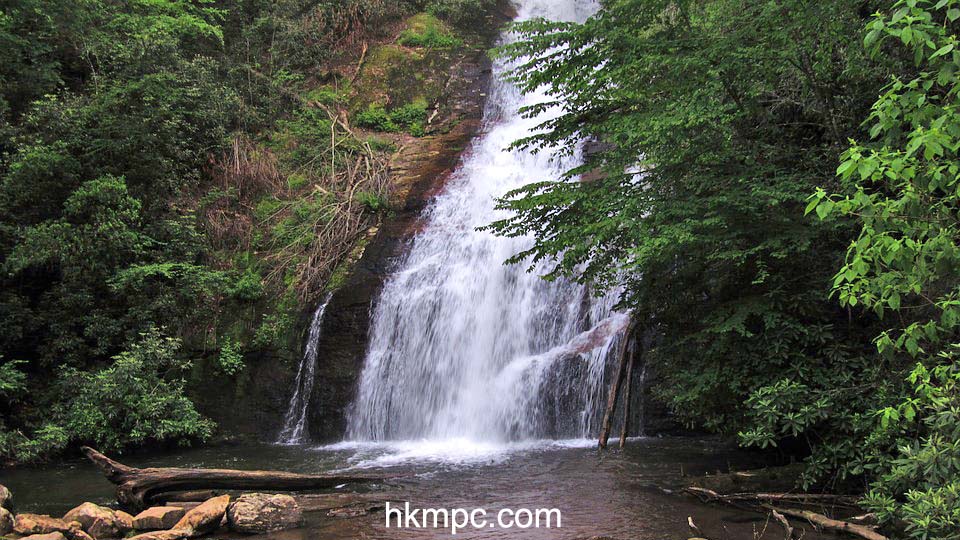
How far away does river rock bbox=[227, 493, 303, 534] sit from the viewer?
6.10 m

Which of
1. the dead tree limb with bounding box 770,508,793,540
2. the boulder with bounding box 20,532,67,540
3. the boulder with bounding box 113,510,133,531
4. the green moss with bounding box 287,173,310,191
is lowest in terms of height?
the boulder with bounding box 20,532,67,540

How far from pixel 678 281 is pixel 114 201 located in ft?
37.5

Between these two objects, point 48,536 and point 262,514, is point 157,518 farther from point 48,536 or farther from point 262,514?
point 262,514

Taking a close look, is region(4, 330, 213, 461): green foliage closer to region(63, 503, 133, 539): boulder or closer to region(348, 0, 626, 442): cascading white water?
region(348, 0, 626, 442): cascading white water

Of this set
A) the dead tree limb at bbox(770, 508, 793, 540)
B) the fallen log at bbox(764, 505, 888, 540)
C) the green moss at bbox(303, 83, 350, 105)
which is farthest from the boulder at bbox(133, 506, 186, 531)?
the green moss at bbox(303, 83, 350, 105)

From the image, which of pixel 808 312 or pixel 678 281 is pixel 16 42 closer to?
pixel 678 281

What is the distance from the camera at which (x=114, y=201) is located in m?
12.7

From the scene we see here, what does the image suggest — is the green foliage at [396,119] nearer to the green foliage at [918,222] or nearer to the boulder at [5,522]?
the boulder at [5,522]

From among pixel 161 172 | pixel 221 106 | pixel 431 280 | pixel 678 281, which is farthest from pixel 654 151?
pixel 221 106

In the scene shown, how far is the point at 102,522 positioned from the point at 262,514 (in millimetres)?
1531

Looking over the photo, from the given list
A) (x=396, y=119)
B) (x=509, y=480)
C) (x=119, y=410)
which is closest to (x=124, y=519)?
(x=509, y=480)

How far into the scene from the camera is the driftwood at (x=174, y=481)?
22.3 feet

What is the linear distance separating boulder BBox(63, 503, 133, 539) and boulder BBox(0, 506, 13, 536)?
482 millimetres

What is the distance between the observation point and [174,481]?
6.96 meters
